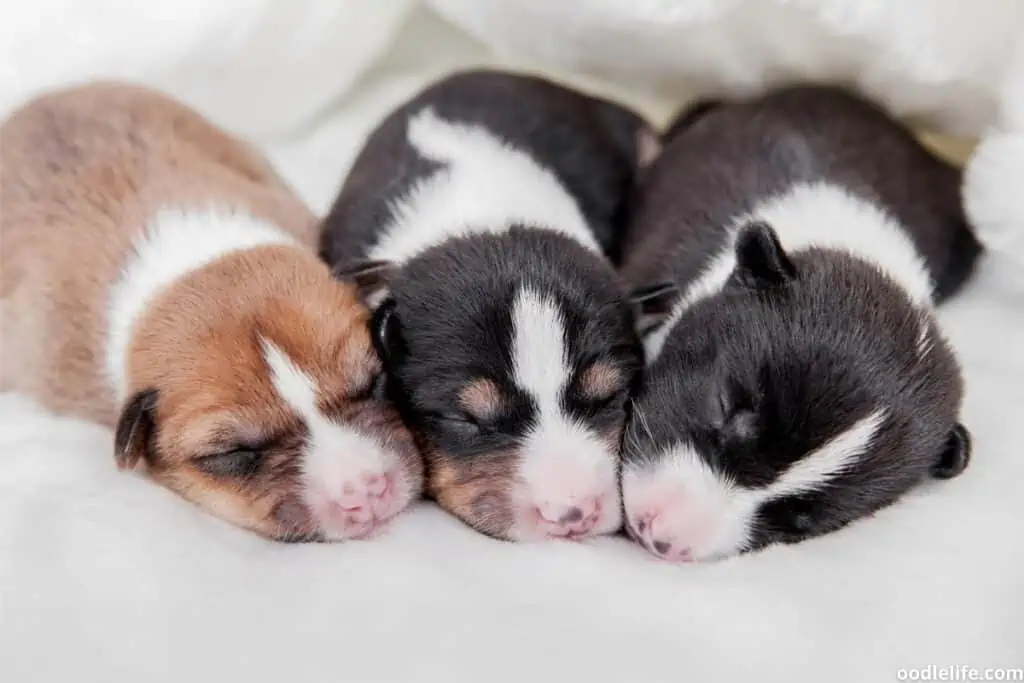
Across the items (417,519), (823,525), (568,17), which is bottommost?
(417,519)

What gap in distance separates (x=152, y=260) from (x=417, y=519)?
104 cm

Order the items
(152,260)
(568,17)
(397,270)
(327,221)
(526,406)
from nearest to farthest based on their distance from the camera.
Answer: (526,406) → (397,270) → (152,260) → (327,221) → (568,17)

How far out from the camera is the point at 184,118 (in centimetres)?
316

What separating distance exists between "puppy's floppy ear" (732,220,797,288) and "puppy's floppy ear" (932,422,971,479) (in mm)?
495

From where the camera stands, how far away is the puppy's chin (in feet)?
6.90

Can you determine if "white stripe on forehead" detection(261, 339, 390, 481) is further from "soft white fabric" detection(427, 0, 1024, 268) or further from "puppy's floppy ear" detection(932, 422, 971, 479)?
"soft white fabric" detection(427, 0, 1024, 268)

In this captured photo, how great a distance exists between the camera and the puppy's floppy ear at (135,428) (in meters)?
2.14

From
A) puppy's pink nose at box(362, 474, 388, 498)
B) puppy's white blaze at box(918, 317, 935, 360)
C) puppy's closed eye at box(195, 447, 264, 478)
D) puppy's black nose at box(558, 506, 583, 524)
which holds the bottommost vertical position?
puppy's closed eye at box(195, 447, 264, 478)

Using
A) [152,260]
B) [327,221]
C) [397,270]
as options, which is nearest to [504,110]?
[327,221]

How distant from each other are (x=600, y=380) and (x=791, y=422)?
1.45 feet

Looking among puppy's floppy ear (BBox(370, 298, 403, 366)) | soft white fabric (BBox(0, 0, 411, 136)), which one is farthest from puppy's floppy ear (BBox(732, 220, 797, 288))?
soft white fabric (BBox(0, 0, 411, 136))

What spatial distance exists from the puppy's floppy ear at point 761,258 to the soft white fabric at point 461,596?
1.91 feet

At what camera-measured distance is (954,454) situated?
2.14 m

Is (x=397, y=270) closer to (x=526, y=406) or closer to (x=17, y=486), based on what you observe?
(x=526, y=406)
